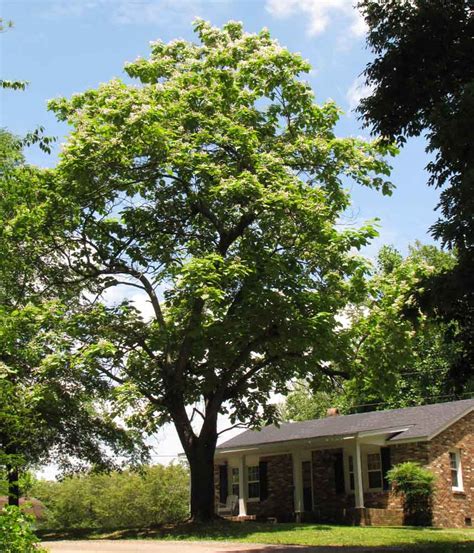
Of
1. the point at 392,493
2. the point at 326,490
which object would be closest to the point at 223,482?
the point at 326,490

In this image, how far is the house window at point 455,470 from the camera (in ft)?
80.1

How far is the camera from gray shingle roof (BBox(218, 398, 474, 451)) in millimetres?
24344

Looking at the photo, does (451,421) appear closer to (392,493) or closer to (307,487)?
(392,493)

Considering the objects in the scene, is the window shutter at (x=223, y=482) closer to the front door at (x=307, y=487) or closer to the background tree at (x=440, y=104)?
the front door at (x=307, y=487)

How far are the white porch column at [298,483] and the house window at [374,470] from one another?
9.92 ft

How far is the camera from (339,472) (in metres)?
26.2

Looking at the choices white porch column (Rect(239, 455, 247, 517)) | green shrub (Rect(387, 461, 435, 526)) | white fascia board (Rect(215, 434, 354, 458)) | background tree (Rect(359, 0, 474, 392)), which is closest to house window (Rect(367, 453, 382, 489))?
white fascia board (Rect(215, 434, 354, 458))

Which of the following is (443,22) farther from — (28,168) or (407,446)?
(407,446)

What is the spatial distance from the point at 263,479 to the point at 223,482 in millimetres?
3226

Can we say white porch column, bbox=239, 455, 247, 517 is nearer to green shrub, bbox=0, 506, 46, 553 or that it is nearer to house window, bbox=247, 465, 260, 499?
house window, bbox=247, 465, 260, 499

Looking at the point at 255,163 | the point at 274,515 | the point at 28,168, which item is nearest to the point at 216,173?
the point at 255,163

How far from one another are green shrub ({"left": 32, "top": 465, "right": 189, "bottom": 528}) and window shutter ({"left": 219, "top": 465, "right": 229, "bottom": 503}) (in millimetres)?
8051

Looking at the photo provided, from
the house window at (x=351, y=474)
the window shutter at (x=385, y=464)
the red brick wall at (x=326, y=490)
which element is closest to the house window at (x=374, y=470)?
the window shutter at (x=385, y=464)

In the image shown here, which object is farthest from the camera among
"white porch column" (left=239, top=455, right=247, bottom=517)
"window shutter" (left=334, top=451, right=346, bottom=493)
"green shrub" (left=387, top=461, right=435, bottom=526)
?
"white porch column" (left=239, top=455, right=247, bottom=517)
